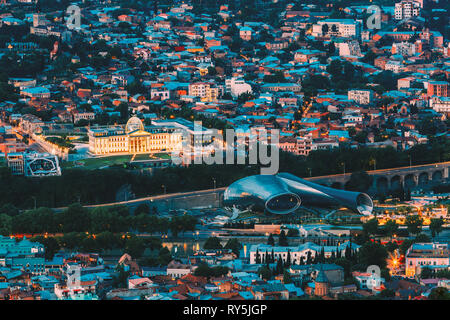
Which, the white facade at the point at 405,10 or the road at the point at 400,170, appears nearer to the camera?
the road at the point at 400,170

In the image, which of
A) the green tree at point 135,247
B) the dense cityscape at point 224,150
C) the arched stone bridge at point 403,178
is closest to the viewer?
the dense cityscape at point 224,150

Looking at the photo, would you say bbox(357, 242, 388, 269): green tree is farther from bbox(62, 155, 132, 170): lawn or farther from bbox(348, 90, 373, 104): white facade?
bbox(348, 90, 373, 104): white facade

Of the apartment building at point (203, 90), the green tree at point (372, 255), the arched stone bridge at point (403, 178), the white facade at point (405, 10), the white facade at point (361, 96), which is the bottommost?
the arched stone bridge at point (403, 178)

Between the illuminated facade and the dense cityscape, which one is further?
the illuminated facade

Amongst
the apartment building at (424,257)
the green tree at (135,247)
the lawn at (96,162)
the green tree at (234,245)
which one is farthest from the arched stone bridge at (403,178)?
the apartment building at (424,257)

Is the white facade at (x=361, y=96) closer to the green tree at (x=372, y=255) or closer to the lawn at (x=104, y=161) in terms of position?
the lawn at (x=104, y=161)

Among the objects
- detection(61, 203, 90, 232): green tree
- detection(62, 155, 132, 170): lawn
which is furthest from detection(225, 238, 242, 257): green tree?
detection(62, 155, 132, 170): lawn

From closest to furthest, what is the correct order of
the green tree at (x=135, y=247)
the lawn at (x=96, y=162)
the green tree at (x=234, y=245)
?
the green tree at (x=135, y=247) < the green tree at (x=234, y=245) < the lawn at (x=96, y=162)
